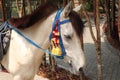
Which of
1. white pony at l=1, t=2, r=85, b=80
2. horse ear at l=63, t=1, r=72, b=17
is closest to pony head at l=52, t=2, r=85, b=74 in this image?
horse ear at l=63, t=1, r=72, b=17

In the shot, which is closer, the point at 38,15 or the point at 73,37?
the point at 73,37

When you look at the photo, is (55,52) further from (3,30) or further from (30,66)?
(3,30)

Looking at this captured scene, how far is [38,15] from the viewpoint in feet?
10.1

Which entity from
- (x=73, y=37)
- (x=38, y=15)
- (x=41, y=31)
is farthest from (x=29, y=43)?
(x=73, y=37)

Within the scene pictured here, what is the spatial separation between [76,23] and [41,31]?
0.52m

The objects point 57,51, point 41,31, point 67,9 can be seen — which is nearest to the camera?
point 67,9

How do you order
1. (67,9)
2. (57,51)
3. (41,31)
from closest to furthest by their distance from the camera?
(67,9) → (57,51) → (41,31)

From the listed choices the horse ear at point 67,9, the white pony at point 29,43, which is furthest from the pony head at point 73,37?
the white pony at point 29,43

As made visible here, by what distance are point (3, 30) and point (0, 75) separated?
277 centimetres

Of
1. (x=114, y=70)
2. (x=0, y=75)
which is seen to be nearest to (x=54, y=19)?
(x=0, y=75)

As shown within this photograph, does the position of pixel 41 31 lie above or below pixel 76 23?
below

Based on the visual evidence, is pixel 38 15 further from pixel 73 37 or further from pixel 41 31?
pixel 73 37

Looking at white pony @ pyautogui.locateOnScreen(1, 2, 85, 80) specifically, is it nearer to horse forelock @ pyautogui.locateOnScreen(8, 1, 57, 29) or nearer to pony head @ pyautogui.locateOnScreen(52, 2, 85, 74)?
Result: horse forelock @ pyautogui.locateOnScreen(8, 1, 57, 29)

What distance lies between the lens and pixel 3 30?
329 cm
